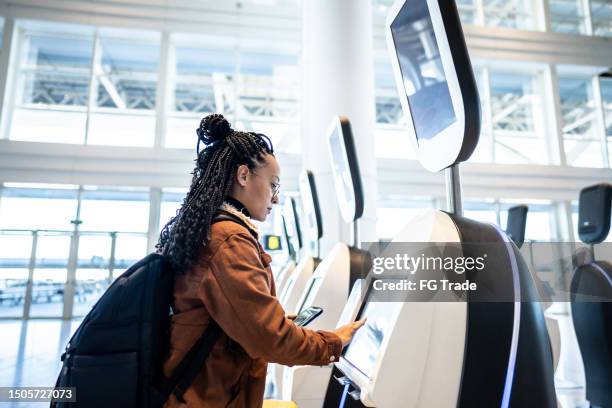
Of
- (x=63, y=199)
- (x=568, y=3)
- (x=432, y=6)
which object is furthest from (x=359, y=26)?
(x=568, y=3)

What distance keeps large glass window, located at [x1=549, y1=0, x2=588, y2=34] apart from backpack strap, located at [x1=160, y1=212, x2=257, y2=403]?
1242 centimetres

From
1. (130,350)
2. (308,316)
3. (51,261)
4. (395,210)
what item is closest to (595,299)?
(308,316)

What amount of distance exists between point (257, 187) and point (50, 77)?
32.0 ft

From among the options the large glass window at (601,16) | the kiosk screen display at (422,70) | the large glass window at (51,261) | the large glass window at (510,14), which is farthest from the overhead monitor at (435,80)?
the large glass window at (601,16)

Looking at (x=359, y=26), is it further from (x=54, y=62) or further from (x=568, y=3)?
(x=568, y=3)

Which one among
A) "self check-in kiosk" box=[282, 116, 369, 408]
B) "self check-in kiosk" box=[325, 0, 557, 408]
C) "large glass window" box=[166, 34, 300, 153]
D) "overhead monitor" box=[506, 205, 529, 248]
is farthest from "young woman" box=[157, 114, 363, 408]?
"large glass window" box=[166, 34, 300, 153]

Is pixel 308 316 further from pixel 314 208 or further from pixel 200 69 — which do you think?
pixel 200 69

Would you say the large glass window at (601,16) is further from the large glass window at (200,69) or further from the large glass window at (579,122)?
the large glass window at (200,69)

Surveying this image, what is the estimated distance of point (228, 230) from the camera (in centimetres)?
110

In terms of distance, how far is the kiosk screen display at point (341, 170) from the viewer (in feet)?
7.19

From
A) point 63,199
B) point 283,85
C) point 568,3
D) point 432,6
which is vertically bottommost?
point 432,6

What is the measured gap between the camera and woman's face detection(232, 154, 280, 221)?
1.24 metres

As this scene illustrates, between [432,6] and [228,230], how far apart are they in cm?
81

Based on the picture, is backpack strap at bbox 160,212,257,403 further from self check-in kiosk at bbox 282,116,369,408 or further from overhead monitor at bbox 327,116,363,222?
overhead monitor at bbox 327,116,363,222
